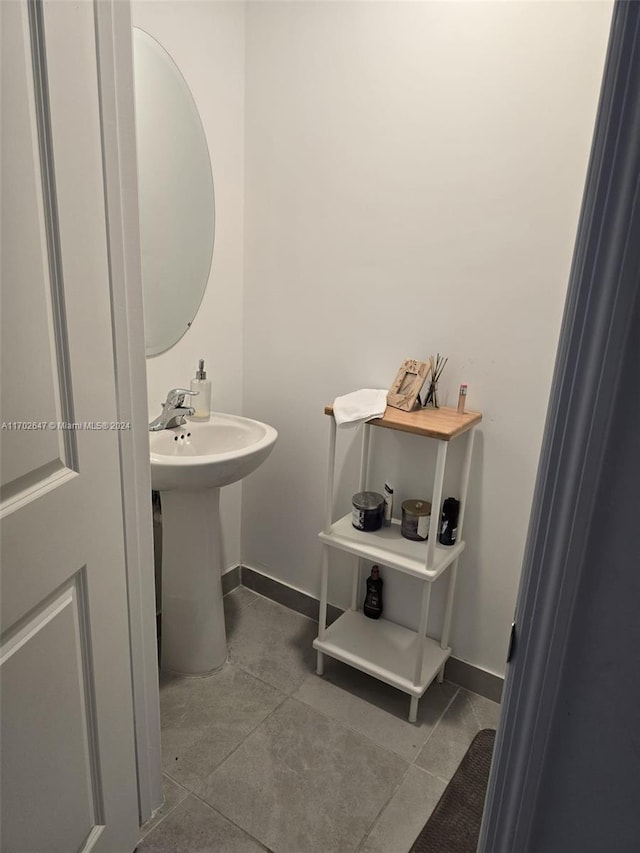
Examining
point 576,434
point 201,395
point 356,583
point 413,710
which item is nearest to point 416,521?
point 356,583

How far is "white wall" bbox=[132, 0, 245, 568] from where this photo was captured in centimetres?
170

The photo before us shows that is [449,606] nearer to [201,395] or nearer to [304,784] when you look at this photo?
[304,784]

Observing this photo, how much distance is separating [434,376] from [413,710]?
101 centimetres

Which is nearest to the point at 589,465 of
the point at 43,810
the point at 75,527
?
the point at 75,527

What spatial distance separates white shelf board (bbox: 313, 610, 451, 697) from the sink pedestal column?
14.2 inches

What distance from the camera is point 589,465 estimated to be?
1.68ft

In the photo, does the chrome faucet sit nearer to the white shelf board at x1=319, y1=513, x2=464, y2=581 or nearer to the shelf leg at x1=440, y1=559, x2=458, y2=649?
the white shelf board at x1=319, y1=513, x2=464, y2=581

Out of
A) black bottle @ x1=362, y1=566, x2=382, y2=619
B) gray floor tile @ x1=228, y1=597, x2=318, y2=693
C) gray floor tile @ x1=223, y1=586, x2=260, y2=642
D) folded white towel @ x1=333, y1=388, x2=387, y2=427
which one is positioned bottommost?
gray floor tile @ x1=228, y1=597, x2=318, y2=693

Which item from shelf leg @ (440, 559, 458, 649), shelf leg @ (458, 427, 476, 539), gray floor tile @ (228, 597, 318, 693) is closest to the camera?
shelf leg @ (458, 427, 476, 539)

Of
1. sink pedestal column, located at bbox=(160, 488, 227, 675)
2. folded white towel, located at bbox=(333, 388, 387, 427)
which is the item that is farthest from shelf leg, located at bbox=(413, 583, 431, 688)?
sink pedestal column, located at bbox=(160, 488, 227, 675)

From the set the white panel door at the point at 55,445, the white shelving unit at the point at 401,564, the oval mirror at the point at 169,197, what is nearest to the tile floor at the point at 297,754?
the white shelving unit at the point at 401,564

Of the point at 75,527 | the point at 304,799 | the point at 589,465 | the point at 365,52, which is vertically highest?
the point at 365,52

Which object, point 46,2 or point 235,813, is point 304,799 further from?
point 46,2

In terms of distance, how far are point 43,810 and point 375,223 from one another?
5.37ft
